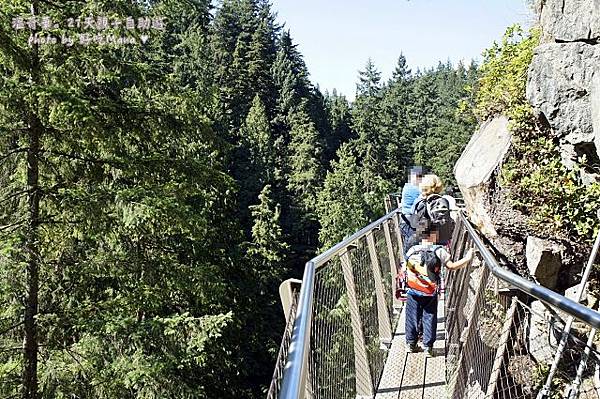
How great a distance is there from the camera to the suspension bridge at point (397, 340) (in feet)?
6.95

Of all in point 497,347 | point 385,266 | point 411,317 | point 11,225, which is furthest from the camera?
point 385,266

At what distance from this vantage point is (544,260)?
7.13 meters

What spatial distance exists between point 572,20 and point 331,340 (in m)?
5.69

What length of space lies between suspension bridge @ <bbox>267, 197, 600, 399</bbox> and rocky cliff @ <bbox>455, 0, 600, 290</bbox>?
1.21 metres

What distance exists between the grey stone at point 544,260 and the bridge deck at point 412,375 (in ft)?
7.73

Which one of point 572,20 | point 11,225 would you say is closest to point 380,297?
point 11,225

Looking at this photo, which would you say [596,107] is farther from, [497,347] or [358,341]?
[358,341]

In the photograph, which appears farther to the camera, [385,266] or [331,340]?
[385,266]

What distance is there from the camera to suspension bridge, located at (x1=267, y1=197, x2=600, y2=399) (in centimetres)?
212

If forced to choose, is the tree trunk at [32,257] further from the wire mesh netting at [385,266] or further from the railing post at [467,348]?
the railing post at [467,348]

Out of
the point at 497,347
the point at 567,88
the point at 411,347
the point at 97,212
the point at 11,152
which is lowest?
the point at 411,347

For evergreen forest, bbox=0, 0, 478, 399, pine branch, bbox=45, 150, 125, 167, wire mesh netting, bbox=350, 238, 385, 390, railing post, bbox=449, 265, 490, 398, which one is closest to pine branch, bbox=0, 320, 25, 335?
evergreen forest, bbox=0, 0, 478, 399

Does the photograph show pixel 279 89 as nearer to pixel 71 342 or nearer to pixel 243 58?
pixel 243 58

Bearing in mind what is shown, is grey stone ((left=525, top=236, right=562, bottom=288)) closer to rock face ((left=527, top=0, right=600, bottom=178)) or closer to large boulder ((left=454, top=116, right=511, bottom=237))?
large boulder ((left=454, top=116, right=511, bottom=237))
